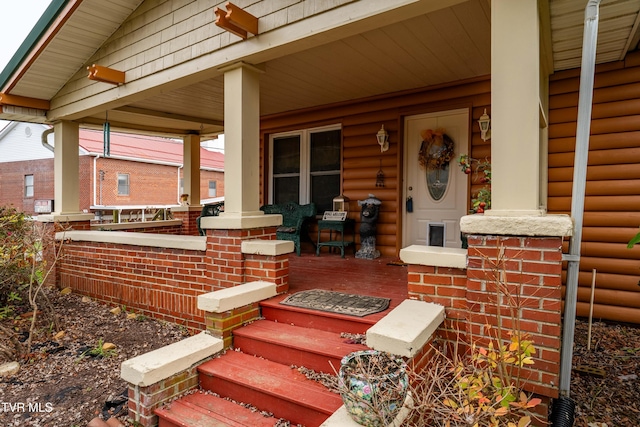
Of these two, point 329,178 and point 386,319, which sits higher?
point 329,178

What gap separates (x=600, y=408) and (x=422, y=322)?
1377 millimetres

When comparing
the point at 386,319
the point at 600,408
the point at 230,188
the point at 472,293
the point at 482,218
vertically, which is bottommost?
the point at 600,408

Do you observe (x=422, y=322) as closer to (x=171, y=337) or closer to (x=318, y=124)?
(x=171, y=337)

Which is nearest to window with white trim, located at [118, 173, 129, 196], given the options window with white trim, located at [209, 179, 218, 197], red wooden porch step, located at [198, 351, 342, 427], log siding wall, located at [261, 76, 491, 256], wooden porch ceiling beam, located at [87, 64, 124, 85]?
window with white trim, located at [209, 179, 218, 197]

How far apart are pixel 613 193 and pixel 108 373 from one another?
475 cm

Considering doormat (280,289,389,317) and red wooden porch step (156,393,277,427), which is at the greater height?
doormat (280,289,389,317)

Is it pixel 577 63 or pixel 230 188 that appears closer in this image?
pixel 230 188

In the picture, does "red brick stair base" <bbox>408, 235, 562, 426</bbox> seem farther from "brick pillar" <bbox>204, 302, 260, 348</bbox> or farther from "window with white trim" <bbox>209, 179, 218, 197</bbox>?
"window with white trim" <bbox>209, 179, 218, 197</bbox>

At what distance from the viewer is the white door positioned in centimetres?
468

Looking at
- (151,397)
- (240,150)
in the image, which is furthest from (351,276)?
(151,397)

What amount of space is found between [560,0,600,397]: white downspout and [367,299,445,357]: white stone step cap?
711 millimetres

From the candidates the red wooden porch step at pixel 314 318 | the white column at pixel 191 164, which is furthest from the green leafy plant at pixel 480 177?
the white column at pixel 191 164

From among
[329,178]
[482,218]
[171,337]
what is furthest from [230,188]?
[329,178]

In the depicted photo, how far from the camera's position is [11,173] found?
17656mm
